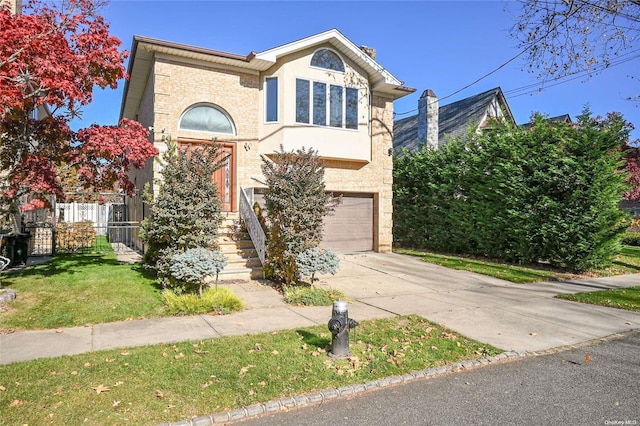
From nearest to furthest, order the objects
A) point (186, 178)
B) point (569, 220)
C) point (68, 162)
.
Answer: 1. point (186, 178)
2. point (68, 162)
3. point (569, 220)

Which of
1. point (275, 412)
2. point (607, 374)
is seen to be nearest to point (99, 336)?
point (275, 412)

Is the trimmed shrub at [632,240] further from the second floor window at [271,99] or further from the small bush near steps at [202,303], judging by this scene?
the small bush near steps at [202,303]

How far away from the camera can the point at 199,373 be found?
4.33m

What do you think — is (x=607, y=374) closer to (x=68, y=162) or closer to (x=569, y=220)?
(x=569, y=220)

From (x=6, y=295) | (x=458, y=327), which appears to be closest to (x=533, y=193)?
(x=458, y=327)

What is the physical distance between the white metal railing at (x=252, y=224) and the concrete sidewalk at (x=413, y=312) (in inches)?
33.4

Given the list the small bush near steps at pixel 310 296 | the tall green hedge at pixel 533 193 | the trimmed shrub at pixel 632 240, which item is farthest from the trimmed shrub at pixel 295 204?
the trimmed shrub at pixel 632 240

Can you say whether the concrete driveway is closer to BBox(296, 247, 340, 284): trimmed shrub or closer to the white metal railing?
BBox(296, 247, 340, 284): trimmed shrub

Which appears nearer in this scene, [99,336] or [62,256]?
[99,336]

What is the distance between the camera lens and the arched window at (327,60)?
44.3ft

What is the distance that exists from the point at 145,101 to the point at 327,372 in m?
12.7

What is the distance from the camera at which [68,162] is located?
8.47m

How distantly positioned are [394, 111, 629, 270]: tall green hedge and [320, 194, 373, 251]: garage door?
8.69 ft

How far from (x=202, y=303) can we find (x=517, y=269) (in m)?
9.56
